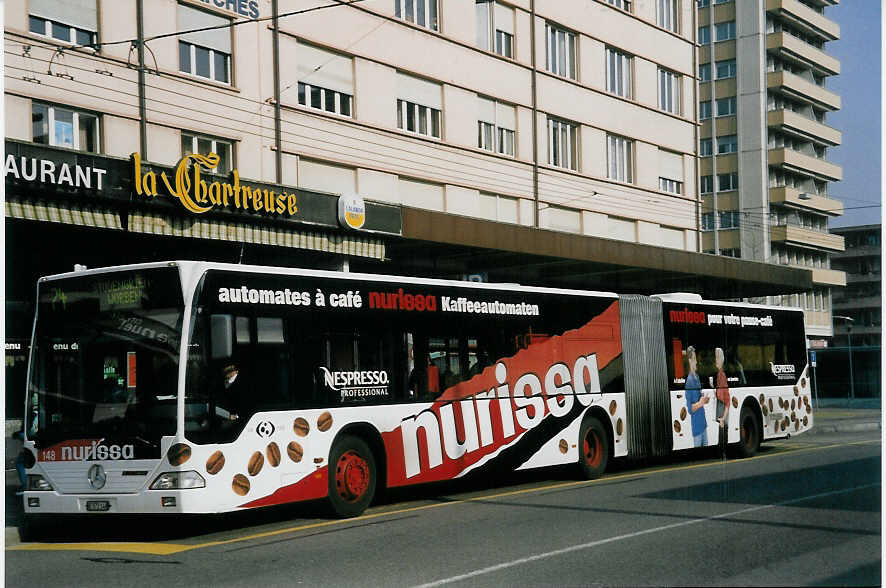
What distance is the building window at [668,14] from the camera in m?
40.6

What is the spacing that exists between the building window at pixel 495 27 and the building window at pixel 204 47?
9466 millimetres

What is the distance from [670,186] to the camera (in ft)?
136

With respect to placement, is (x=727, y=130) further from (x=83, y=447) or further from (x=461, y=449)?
(x=83, y=447)

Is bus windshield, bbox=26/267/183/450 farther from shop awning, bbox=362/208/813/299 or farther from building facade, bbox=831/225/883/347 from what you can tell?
shop awning, bbox=362/208/813/299

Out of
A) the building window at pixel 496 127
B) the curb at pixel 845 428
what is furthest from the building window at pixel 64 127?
the curb at pixel 845 428

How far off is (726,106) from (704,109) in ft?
15.7

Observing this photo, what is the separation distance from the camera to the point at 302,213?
2305cm

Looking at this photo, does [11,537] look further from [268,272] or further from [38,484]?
[268,272]

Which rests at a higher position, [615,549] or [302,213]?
[302,213]

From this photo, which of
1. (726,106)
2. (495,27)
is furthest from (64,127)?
(726,106)

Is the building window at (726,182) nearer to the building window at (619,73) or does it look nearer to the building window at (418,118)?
the building window at (619,73)

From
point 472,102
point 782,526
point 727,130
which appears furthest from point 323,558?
point 727,130

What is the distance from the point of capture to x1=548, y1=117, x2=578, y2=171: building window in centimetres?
3522

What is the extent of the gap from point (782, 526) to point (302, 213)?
14249 millimetres
